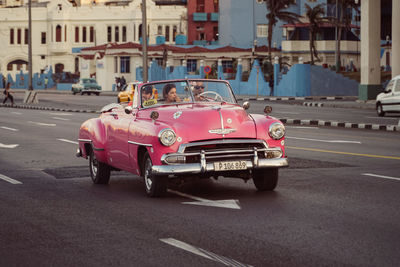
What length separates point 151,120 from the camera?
12078 mm

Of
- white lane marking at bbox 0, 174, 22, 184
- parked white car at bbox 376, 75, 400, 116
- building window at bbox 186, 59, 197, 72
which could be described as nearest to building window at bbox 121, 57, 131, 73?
building window at bbox 186, 59, 197, 72

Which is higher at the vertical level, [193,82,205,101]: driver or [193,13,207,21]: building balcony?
[193,13,207,21]: building balcony

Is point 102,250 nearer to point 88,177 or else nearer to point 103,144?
point 103,144

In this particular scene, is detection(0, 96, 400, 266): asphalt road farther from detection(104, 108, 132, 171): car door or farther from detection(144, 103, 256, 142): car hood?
detection(144, 103, 256, 142): car hood

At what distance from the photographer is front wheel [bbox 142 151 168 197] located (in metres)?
11.6

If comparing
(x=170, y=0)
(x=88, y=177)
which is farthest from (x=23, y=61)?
(x=88, y=177)

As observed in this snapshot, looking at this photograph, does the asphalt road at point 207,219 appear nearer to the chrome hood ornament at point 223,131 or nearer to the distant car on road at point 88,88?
the chrome hood ornament at point 223,131

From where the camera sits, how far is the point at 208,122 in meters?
11.6

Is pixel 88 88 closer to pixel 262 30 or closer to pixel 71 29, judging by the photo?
pixel 262 30

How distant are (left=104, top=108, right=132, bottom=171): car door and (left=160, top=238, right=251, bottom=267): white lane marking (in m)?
3.99

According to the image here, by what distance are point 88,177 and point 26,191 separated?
204cm

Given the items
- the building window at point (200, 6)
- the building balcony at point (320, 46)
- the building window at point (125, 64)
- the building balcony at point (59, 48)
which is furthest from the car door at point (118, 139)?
the building balcony at point (59, 48)

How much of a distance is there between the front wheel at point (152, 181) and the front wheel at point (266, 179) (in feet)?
4.35

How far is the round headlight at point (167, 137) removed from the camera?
1136 centimetres
